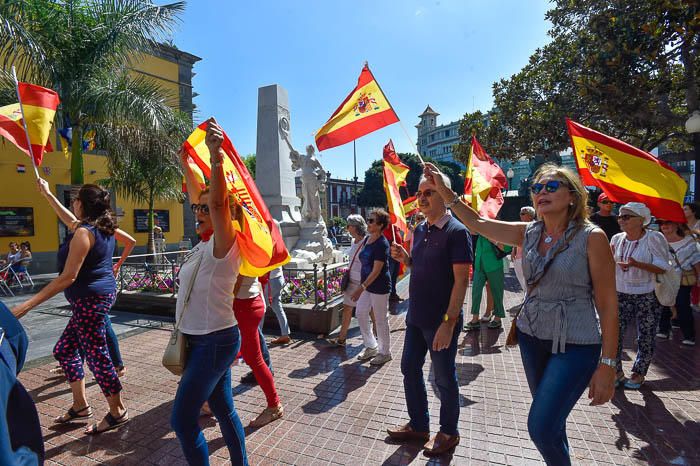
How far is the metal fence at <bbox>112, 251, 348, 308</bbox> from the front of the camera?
21.7ft

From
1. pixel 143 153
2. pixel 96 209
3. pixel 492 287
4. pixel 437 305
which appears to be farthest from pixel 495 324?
pixel 143 153

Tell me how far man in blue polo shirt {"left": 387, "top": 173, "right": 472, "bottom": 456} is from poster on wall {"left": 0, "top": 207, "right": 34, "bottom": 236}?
18.9 m

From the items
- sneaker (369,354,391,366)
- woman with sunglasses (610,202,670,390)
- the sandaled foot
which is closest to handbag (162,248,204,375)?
the sandaled foot

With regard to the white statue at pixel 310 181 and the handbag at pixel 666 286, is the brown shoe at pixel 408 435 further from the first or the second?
the white statue at pixel 310 181

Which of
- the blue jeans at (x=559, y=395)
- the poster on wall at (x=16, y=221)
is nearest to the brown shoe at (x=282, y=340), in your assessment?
the blue jeans at (x=559, y=395)

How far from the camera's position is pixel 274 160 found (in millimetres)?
11859

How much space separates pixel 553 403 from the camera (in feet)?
6.42

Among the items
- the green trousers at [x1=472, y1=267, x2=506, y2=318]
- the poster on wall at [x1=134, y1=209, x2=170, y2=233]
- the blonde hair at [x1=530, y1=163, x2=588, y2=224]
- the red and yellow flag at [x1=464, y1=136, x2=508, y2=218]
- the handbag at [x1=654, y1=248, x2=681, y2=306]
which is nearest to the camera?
the blonde hair at [x1=530, y1=163, x2=588, y2=224]

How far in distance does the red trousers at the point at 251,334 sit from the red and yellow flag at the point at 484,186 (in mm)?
3402

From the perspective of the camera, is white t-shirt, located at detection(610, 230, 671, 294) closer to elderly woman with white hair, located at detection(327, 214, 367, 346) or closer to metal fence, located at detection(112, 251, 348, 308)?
elderly woman with white hair, located at detection(327, 214, 367, 346)

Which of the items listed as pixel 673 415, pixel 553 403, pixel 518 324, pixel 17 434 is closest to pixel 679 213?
pixel 673 415

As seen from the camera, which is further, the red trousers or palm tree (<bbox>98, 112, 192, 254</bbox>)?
palm tree (<bbox>98, 112, 192, 254</bbox>)

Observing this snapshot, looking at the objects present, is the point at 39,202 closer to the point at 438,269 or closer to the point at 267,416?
the point at 267,416

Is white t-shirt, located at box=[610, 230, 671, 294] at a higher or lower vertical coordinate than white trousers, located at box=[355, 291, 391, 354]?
higher
